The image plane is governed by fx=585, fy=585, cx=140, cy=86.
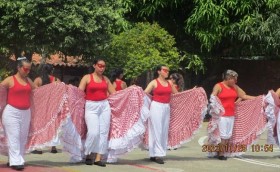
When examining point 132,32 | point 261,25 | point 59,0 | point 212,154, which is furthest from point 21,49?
point 212,154

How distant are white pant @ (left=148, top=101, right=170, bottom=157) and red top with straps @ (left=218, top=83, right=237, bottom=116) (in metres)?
1.19

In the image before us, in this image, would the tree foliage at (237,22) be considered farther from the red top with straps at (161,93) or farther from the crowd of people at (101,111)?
the red top with straps at (161,93)

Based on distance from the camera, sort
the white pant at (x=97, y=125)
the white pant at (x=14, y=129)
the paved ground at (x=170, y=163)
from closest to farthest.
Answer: the white pant at (x=14, y=129) → the paved ground at (x=170, y=163) → the white pant at (x=97, y=125)

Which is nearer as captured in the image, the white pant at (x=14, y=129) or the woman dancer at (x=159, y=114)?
the white pant at (x=14, y=129)

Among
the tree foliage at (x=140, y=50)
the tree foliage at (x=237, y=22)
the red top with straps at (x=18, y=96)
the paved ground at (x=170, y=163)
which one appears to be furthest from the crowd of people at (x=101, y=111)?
the tree foliage at (x=237, y=22)

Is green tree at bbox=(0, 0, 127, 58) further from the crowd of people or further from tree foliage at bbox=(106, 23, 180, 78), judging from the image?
the crowd of people

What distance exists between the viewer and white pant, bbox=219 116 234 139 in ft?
34.9

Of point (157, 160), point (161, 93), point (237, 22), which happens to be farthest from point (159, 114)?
point (237, 22)

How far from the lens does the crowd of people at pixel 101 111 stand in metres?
8.60

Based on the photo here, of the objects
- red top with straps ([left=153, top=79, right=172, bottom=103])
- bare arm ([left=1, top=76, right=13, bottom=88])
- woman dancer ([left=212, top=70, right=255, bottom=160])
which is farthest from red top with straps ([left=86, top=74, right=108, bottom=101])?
woman dancer ([left=212, top=70, right=255, bottom=160])

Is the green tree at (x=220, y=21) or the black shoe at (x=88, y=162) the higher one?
the green tree at (x=220, y=21)

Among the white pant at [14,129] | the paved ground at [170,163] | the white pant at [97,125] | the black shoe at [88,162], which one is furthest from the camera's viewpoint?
the black shoe at [88,162]

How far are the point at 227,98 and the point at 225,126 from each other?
1.68 ft

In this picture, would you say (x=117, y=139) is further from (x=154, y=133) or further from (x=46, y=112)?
(x=46, y=112)
